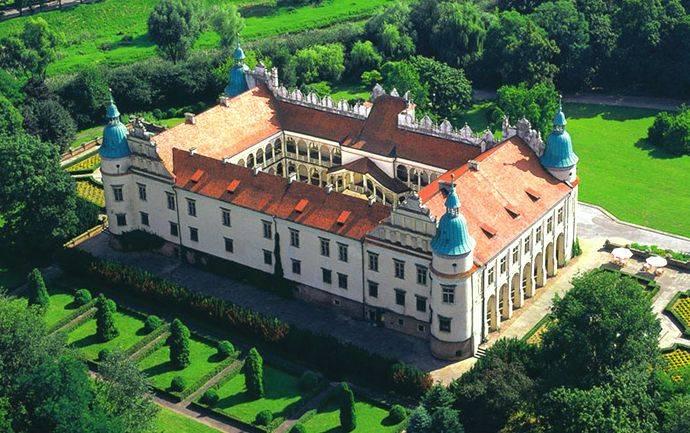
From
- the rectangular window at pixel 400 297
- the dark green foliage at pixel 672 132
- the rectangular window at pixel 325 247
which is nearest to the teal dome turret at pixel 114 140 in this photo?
the rectangular window at pixel 325 247

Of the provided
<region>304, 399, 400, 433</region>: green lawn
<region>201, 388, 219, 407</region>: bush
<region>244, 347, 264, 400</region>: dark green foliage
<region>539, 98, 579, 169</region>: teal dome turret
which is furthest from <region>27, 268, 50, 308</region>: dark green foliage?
<region>539, 98, 579, 169</region>: teal dome turret

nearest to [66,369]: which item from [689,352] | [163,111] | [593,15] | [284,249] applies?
[284,249]

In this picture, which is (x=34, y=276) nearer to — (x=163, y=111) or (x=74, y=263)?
(x=74, y=263)

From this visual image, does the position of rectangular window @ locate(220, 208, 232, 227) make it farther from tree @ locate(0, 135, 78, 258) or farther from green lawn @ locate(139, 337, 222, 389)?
tree @ locate(0, 135, 78, 258)

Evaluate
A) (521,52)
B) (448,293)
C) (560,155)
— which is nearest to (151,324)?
(448,293)

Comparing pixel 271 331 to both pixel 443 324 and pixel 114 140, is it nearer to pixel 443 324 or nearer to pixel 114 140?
pixel 443 324
